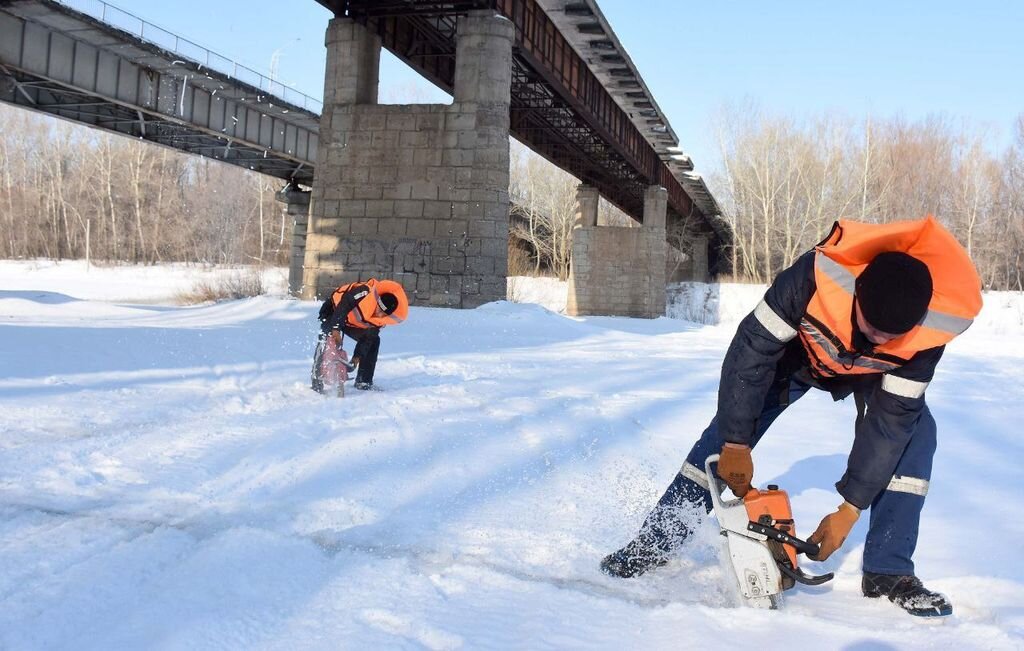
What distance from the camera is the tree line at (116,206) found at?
63438 mm

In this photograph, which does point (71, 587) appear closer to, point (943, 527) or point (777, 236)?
point (943, 527)

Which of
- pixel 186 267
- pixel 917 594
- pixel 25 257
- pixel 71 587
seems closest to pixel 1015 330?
pixel 917 594

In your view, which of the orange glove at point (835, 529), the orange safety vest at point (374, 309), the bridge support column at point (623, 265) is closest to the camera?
the orange glove at point (835, 529)

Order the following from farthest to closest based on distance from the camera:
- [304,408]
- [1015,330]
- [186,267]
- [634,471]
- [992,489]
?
1. [186,267]
2. [1015,330]
3. [304,408]
4. [634,471]
5. [992,489]

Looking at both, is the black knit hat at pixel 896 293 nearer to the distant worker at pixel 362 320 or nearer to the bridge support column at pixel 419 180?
the distant worker at pixel 362 320

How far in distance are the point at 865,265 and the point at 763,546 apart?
1.04 m

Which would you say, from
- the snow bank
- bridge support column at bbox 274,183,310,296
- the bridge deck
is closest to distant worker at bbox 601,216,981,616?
the bridge deck

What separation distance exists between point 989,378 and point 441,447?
857 centimetres

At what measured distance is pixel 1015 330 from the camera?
97.2 ft

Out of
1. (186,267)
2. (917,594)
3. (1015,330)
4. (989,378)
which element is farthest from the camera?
(186,267)

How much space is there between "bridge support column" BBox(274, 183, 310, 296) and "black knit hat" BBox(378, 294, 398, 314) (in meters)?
31.6

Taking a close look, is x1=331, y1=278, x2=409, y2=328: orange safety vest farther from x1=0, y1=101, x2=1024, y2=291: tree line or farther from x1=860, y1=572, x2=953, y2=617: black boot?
x1=0, y1=101, x2=1024, y2=291: tree line

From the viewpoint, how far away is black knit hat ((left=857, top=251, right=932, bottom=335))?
7.94 ft

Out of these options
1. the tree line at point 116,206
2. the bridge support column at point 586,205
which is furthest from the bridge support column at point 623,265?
the tree line at point 116,206
